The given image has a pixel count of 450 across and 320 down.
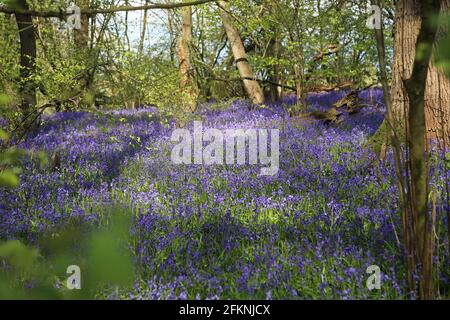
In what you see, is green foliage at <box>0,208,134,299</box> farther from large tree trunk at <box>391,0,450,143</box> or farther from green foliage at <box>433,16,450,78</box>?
large tree trunk at <box>391,0,450,143</box>

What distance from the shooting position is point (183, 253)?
367cm

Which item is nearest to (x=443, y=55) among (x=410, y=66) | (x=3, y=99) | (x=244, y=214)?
(x=3, y=99)

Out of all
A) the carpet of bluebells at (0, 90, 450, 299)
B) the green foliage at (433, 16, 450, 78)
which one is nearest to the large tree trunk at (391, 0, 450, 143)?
the carpet of bluebells at (0, 90, 450, 299)

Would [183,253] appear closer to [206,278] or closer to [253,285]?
[206,278]

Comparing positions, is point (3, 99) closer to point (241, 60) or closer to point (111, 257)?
point (111, 257)

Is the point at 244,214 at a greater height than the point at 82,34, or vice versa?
the point at 82,34

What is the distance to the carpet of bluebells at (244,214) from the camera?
2.98 m

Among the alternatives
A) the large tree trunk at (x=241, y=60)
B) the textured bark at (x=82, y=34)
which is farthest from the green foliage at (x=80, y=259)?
the large tree trunk at (x=241, y=60)

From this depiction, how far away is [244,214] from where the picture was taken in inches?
175

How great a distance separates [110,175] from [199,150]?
1428mm

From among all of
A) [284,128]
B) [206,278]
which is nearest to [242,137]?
[284,128]

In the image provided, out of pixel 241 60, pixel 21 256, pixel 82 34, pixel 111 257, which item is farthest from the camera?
pixel 82 34

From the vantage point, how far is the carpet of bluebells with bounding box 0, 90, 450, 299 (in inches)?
117
